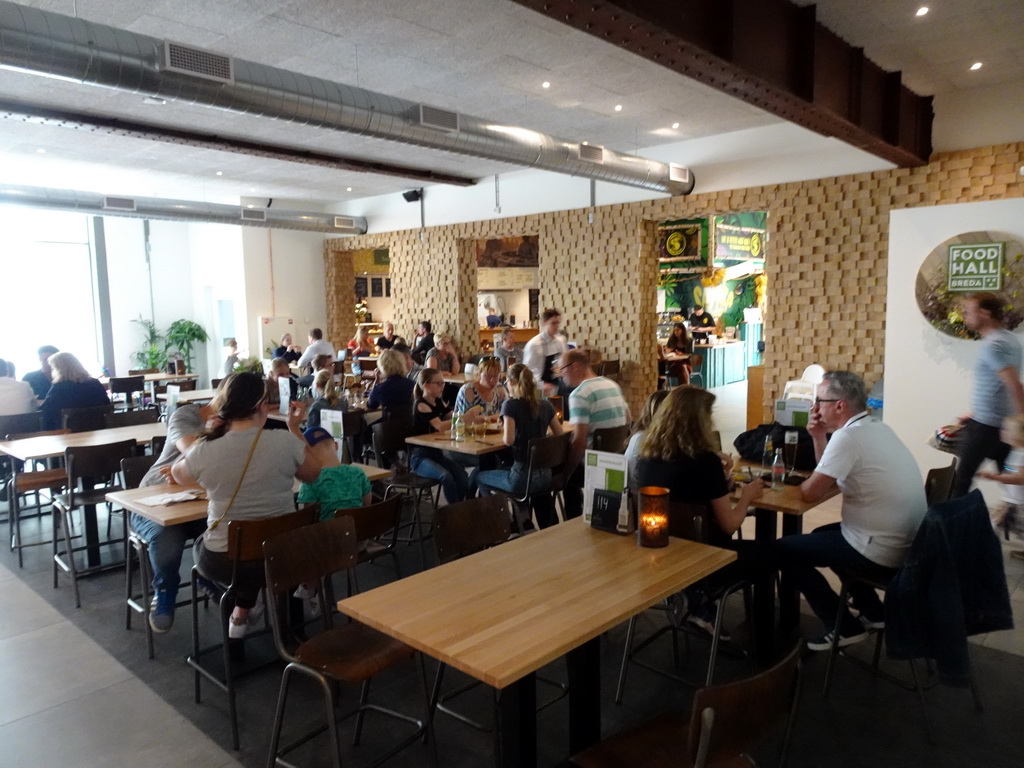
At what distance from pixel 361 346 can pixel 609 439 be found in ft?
25.5

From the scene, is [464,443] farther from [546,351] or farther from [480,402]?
[546,351]

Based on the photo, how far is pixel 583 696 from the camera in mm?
2297

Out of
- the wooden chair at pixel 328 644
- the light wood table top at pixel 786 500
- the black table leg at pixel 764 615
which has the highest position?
the light wood table top at pixel 786 500

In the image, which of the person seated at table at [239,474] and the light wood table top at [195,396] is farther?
the light wood table top at [195,396]

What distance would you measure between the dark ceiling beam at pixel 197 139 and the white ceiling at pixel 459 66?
0.11 meters

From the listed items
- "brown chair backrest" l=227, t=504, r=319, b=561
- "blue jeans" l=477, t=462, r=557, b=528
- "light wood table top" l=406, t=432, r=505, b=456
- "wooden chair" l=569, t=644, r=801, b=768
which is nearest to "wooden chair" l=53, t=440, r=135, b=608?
"light wood table top" l=406, t=432, r=505, b=456

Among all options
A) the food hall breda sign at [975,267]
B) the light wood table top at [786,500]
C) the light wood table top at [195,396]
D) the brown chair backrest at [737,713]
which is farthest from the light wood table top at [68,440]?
the food hall breda sign at [975,267]

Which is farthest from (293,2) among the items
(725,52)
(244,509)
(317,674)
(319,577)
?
(317,674)

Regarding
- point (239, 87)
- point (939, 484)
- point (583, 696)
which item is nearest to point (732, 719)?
point (583, 696)

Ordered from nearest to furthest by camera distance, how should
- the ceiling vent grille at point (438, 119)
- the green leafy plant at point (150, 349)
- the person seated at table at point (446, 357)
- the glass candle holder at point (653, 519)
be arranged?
the glass candle holder at point (653, 519)
the ceiling vent grille at point (438, 119)
the person seated at table at point (446, 357)
the green leafy plant at point (150, 349)

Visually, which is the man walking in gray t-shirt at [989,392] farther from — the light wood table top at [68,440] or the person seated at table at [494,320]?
the person seated at table at [494,320]

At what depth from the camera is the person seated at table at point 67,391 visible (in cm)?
583

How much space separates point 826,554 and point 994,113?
5.56 meters

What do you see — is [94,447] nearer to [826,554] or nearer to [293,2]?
[293,2]
